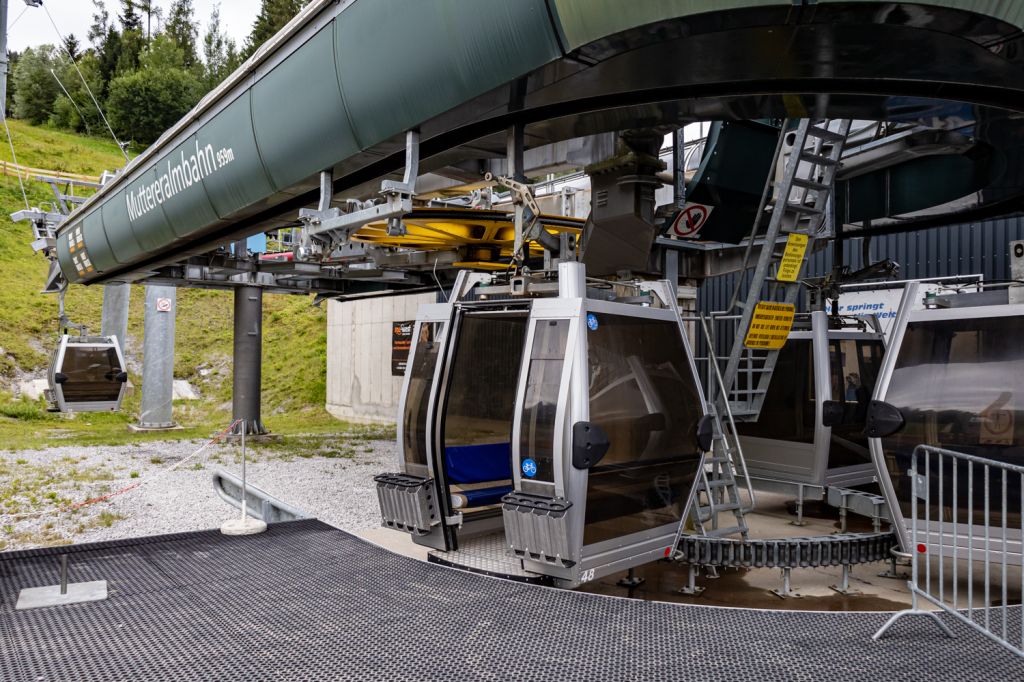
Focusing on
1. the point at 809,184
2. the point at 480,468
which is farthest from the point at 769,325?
the point at 480,468

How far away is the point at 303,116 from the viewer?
5.35 m

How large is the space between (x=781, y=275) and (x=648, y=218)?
1276 millimetres

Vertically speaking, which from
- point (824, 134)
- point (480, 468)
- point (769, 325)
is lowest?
point (480, 468)

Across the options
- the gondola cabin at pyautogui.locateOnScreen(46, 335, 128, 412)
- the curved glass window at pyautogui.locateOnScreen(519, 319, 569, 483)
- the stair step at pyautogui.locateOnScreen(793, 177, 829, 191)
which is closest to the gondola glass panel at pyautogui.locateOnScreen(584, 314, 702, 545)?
the curved glass window at pyautogui.locateOnScreen(519, 319, 569, 483)

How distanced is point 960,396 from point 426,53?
3.75 m

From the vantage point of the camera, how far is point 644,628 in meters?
3.67

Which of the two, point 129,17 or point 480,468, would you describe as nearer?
point 480,468

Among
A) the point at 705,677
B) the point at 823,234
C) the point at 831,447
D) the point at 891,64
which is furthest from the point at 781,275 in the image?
the point at 705,677

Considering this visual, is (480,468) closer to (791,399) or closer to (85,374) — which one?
(791,399)

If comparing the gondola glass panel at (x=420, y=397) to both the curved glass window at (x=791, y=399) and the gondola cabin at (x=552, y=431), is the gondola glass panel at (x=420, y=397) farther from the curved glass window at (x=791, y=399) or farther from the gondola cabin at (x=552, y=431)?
the curved glass window at (x=791, y=399)

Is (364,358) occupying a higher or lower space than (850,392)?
higher

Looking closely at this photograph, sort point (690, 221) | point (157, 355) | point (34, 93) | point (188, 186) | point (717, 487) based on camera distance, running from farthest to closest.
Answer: point (34, 93) → point (157, 355) → point (690, 221) → point (188, 186) → point (717, 487)

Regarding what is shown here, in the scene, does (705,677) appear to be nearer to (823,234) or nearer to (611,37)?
(611,37)

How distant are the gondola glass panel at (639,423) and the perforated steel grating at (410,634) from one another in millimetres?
535
